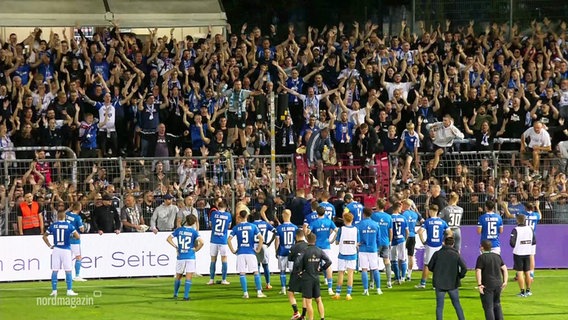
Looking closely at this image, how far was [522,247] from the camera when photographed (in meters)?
27.6

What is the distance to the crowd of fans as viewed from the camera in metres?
31.6

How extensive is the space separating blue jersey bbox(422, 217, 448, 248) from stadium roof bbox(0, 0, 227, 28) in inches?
552

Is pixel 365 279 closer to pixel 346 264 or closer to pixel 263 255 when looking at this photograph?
pixel 346 264

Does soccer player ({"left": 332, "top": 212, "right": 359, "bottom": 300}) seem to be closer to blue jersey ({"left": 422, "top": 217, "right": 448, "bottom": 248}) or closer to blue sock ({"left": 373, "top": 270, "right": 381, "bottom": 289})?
blue sock ({"left": 373, "top": 270, "right": 381, "bottom": 289})

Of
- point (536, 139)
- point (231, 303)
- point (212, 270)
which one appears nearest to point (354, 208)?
point (212, 270)

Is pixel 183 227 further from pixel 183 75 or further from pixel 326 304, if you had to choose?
pixel 183 75

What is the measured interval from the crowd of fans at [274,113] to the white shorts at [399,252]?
173cm

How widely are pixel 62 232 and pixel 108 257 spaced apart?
3795mm

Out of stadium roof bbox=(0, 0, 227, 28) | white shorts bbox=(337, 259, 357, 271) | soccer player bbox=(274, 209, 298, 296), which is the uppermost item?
stadium roof bbox=(0, 0, 227, 28)

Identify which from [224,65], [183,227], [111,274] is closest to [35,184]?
[111,274]

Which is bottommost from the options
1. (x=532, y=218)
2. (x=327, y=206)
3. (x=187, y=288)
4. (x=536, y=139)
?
(x=187, y=288)

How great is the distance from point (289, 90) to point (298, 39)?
6.17 meters

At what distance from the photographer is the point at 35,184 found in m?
30.4

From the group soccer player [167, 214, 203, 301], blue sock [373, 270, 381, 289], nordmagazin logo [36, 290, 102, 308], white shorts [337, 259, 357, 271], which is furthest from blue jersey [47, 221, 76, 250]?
blue sock [373, 270, 381, 289]
